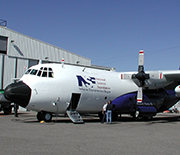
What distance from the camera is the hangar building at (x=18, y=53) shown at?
2981cm

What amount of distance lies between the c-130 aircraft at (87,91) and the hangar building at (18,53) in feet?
53.6

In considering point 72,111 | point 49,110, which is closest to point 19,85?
point 49,110

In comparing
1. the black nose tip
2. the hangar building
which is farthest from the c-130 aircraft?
the hangar building

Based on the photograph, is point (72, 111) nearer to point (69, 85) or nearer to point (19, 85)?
point (69, 85)

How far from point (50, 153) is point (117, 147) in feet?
7.19

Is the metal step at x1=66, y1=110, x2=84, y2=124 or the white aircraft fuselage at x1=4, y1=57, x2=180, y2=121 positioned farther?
the metal step at x1=66, y1=110, x2=84, y2=124

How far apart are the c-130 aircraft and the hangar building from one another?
Result: 643 inches

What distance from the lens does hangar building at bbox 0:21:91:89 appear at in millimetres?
29812

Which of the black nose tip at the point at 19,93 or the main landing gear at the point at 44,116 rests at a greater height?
the black nose tip at the point at 19,93

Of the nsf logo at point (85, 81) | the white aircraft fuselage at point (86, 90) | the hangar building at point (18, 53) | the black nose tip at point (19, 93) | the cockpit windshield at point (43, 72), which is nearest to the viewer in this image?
the black nose tip at point (19, 93)

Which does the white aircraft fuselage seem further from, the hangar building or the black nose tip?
the hangar building

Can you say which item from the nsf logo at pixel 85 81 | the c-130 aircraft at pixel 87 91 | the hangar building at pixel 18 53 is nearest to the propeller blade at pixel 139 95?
the c-130 aircraft at pixel 87 91

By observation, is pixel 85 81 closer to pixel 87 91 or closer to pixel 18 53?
pixel 87 91

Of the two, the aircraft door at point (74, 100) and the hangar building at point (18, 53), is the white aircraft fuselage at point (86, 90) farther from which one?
the hangar building at point (18, 53)
